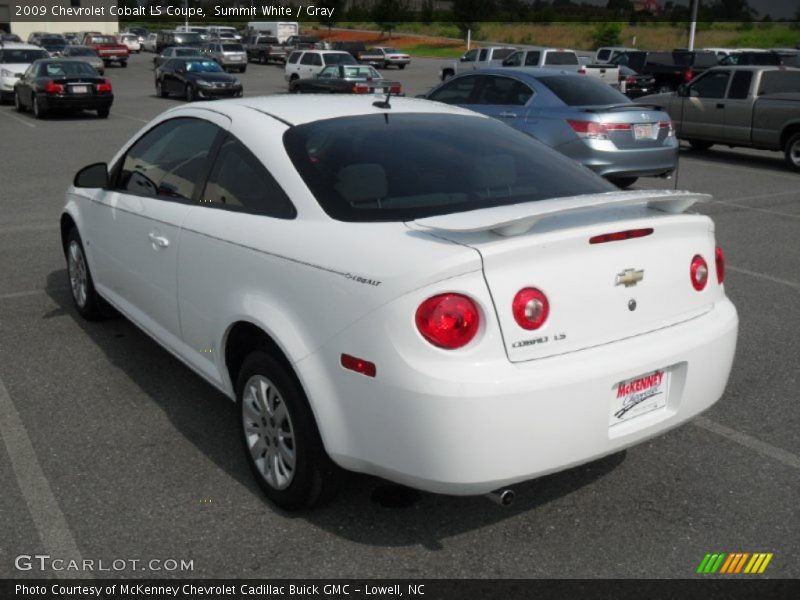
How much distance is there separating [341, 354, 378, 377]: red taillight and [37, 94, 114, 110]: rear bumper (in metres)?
21.0

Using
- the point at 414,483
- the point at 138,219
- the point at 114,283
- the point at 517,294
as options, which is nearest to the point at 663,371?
the point at 517,294

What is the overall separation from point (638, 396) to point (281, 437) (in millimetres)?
1425

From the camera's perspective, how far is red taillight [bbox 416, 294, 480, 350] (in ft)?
9.78

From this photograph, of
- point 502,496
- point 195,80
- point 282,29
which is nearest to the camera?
point 502,496

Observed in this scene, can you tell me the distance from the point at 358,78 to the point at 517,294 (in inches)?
1066

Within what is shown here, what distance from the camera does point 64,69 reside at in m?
22.4

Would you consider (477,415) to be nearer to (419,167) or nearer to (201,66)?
(419,167)

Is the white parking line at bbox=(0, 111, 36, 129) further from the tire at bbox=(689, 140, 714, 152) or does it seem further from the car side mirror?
the car side mirror

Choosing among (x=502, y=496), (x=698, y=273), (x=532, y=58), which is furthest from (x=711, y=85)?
(x=532, y=58)

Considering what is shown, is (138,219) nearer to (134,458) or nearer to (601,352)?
(134,458)

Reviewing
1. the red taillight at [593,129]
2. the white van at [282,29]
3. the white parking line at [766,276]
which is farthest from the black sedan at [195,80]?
the white van at [282,29]

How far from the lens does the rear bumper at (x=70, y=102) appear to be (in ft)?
71.7

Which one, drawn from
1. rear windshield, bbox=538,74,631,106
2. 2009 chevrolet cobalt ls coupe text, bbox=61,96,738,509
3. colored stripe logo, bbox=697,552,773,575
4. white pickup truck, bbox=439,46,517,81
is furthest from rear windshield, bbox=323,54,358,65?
colored stripe logo, bbox=697,552,773,575

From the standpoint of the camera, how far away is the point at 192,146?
4.50 m
